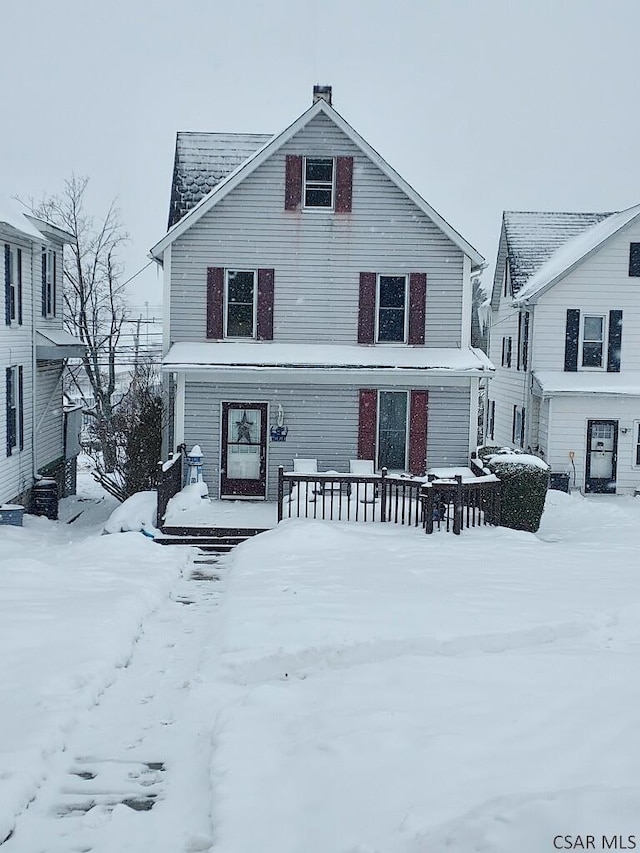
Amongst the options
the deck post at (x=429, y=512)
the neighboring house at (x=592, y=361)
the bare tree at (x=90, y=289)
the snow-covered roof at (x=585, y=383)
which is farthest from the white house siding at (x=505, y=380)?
the bare tree at (x=90, y=289)

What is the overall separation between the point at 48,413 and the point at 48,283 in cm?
335

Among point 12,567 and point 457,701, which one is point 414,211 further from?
point 457,701

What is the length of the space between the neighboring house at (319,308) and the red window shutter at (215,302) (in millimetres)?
30

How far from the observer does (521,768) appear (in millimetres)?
5098

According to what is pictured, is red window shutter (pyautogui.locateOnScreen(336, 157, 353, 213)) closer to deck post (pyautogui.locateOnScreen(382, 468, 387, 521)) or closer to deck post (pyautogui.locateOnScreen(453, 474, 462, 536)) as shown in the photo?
deck post (pyautogui.locateOnScreen(382, 468, 387, 521))

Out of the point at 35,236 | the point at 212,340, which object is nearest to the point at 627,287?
the point at 212,340

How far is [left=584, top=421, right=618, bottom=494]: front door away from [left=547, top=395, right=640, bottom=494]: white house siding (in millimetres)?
137

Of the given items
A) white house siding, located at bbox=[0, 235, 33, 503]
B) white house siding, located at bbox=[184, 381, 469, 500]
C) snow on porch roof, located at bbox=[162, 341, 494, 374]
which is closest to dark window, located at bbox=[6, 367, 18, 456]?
white house siding, located at bbox=[0, 235, 33, 503]

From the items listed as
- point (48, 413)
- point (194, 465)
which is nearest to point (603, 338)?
point (194, 465)

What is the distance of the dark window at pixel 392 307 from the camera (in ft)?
60.7

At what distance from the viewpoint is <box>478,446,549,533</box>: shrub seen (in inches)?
625

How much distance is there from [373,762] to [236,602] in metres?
4.35

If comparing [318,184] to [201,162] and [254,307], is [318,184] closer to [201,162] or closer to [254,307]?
[254,307]

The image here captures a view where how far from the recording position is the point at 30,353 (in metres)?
20.1
